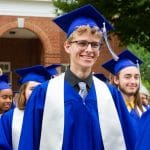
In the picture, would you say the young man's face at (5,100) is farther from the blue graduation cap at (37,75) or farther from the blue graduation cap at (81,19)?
the blue graduation cap at (81,19)

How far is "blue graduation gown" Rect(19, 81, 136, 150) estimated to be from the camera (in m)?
4.31

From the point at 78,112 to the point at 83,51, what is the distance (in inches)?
17.8

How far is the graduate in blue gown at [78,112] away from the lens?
14.1 ft

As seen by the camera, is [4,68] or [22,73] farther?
[4,68]

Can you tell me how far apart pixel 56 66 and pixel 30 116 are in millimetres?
3285

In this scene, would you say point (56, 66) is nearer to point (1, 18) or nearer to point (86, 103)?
point (86, 103)

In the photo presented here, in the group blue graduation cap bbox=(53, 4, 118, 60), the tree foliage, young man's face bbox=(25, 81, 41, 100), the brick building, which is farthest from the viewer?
the brick building

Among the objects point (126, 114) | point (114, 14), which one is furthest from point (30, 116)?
point (114, 14)

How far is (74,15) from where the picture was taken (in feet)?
15.6

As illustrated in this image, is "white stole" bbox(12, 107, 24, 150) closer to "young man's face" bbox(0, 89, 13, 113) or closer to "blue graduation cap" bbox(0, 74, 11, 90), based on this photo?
"young man's face" bbox(0, 89, 13, 113)

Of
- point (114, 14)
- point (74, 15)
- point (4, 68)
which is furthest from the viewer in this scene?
point (4, 68)

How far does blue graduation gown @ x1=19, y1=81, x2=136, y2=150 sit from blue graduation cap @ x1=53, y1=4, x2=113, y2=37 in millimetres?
481

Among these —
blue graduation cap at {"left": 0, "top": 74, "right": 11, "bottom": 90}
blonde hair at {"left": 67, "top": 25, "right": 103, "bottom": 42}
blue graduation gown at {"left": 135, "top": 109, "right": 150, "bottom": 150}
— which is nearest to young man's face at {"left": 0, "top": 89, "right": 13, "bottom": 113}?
blue graduation cap at {"left": 0, "top": 74, "right": 11, "bottom": 90}

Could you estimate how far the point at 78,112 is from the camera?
14.3 feet
